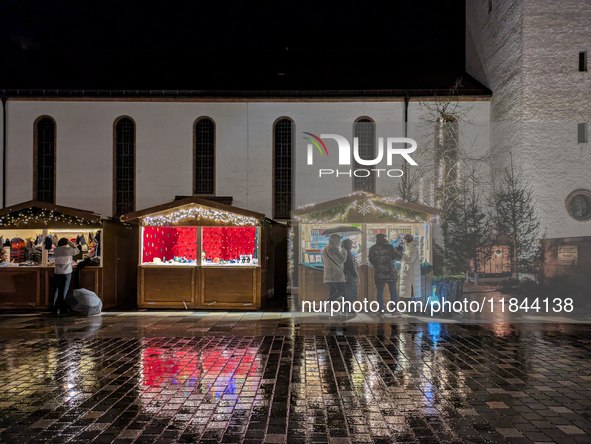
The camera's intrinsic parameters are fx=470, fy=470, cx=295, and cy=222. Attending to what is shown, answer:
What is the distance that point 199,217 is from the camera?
510 inches

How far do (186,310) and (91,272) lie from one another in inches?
110

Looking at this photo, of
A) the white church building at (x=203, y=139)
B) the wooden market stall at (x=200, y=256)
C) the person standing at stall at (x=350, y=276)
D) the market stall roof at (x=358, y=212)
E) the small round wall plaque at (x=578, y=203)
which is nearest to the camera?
the person standing at stall at (x=350, y=276)

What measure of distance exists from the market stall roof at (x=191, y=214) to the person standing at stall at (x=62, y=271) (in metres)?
1.64

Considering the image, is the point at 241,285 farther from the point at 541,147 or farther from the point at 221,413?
the point at 541,147

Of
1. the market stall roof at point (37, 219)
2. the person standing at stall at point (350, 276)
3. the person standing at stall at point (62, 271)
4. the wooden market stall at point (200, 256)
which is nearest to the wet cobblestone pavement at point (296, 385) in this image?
the person standing at stall at point (350, 276)

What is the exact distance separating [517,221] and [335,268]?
29.4 ft

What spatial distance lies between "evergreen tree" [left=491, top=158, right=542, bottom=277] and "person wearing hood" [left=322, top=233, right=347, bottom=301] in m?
6.92

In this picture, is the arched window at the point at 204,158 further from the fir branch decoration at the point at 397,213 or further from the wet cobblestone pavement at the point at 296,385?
the wet cobblestone pavement at the point at 296,385

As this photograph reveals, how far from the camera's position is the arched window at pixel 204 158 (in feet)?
65.9

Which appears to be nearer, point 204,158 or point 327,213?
point 327,213

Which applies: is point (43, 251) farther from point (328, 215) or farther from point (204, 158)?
point (204, 158)

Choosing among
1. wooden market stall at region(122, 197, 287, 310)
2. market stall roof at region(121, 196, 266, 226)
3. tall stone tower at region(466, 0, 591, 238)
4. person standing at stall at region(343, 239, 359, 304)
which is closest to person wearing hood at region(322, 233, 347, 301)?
person standing at stall at region(343, 239, 359, 304)

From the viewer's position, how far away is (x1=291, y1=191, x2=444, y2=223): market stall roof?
12055 millimetres

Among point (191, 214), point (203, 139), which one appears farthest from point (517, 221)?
point (203, 139)
